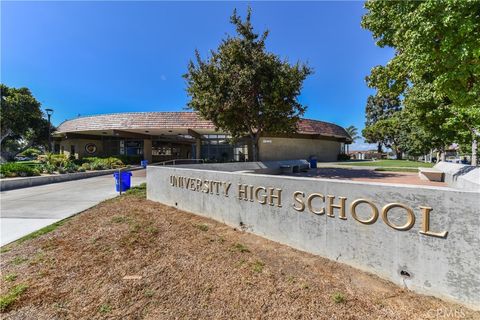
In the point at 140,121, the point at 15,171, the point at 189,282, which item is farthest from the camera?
the point at 140,121

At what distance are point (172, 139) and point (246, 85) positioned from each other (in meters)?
24.9

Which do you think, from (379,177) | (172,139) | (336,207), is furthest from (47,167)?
(379,177)

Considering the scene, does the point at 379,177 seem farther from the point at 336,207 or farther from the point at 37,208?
the point at 37,208

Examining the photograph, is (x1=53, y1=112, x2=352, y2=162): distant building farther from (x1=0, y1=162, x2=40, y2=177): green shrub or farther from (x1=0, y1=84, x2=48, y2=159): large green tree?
(x1=0, y1=162, x2=40, y2=177): green shrub

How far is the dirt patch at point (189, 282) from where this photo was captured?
2693mm

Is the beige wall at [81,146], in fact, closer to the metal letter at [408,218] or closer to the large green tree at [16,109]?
the large green tree at [16,109]

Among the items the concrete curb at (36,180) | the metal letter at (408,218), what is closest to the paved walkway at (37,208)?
the concrete curb at (36,180)

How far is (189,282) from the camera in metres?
3.31

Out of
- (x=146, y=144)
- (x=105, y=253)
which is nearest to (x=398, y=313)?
(x=105, y=253)

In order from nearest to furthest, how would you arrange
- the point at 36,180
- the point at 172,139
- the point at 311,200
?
the point at 311,200 < the point at 36,180 < the point at 172,139

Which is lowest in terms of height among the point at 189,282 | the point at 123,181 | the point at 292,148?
the point at 189,282

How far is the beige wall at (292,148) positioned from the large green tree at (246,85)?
42.8ft

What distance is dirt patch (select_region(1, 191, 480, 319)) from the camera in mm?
2693

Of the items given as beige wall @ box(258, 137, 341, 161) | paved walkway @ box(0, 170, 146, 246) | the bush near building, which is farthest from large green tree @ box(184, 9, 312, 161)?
beige wall @ box(258, 137, 341, 161)
